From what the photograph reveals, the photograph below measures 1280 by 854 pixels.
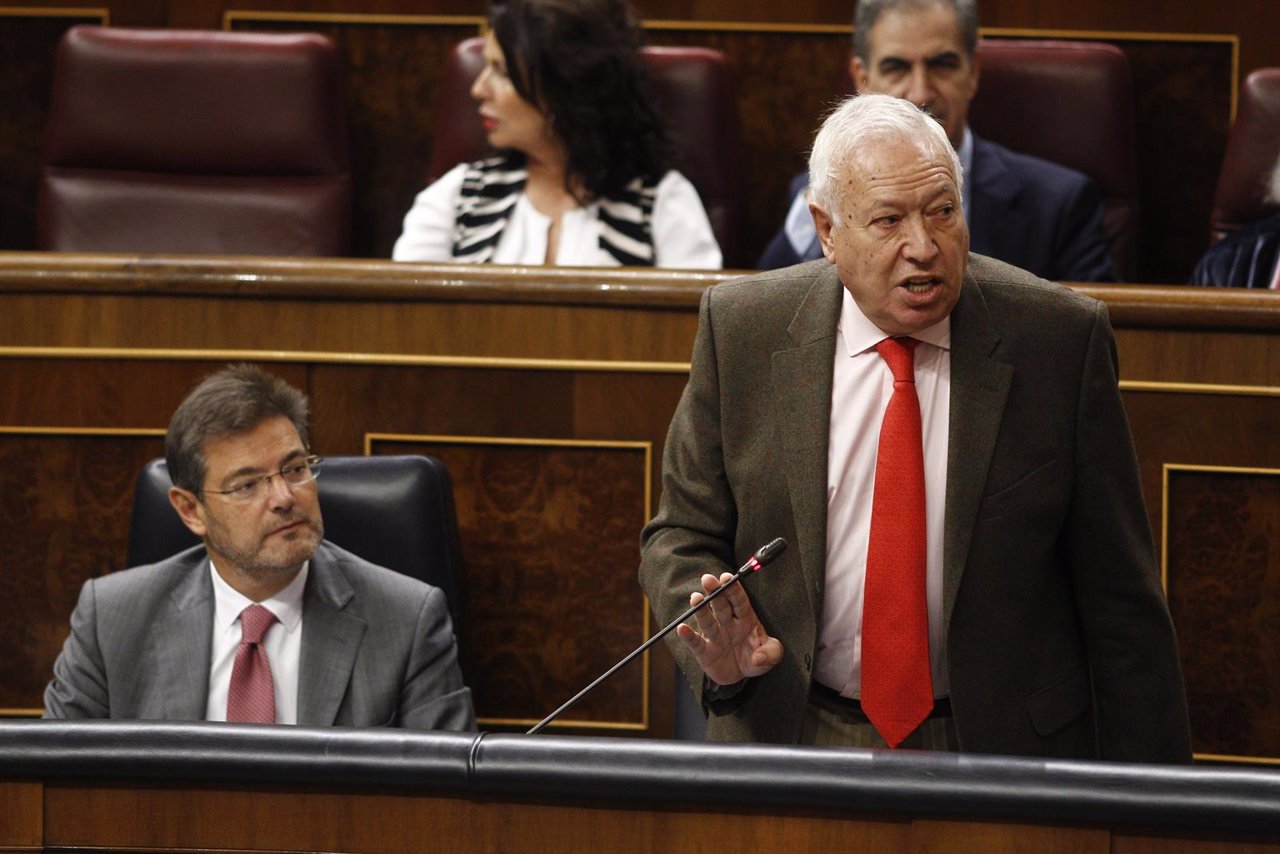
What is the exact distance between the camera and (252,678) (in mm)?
1286

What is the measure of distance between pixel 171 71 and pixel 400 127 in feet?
1.02

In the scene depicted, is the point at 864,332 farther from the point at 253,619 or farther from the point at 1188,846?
the point at 253,619

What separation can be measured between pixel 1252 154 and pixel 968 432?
1.02 meters

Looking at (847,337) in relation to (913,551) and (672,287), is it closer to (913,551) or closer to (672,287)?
(913,551)

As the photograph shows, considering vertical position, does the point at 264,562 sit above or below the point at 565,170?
below

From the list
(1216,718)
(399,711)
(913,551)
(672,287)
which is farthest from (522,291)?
(1216,718)

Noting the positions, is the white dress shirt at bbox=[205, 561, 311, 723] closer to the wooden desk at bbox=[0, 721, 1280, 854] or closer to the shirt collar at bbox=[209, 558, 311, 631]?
the shirt collar at bbox=[209, 558, 311, 631]

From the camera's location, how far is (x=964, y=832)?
0.69m

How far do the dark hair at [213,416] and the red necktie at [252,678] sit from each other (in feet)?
0.38

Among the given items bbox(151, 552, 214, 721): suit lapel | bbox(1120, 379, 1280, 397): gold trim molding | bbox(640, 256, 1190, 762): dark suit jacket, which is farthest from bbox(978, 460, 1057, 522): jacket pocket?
bbox(151, 552, 214, 721): suit lapel

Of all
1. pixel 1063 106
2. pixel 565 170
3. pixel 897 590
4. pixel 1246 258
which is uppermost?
pixel 1063 106

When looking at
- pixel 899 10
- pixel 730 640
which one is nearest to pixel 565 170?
pixel 899 10

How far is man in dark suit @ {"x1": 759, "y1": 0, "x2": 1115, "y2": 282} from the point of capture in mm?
1677

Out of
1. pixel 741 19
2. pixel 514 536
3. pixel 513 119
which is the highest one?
pixel 741 19
